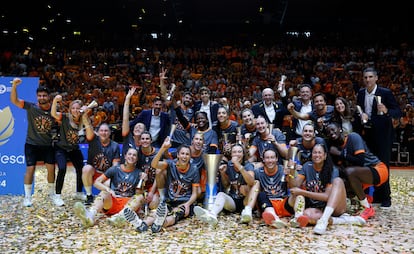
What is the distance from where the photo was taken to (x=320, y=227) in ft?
14.3

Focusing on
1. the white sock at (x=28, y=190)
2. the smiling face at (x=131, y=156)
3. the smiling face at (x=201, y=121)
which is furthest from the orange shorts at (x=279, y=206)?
the white sock at (x=28, y=190)

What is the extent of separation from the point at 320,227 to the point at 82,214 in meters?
2.55

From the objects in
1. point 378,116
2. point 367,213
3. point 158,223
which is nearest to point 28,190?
point 158,223

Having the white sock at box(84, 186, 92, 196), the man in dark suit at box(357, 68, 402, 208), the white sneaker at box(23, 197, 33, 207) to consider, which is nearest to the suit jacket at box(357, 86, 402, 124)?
the man in dark suit at box(357, 68, 402, 208)

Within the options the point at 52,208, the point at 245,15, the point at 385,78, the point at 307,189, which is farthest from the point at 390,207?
the point at 245,15

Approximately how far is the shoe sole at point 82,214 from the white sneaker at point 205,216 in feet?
3.91

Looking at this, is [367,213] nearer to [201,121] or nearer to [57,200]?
[201,121]

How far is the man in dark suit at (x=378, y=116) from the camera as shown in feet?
18.1

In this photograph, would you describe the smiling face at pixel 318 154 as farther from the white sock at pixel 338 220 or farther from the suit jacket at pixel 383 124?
the suit jacket at pixel 383 124

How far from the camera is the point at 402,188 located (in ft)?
23.8

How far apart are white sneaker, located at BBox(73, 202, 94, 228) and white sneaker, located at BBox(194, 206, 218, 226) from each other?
3.83 ft

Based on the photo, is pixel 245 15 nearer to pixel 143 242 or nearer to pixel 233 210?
pixel 233 210

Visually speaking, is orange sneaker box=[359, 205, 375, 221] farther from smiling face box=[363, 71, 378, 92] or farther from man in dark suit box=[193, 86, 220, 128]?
man in dark suit box=[193, 86, 220, 128]

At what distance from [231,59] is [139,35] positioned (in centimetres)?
511
